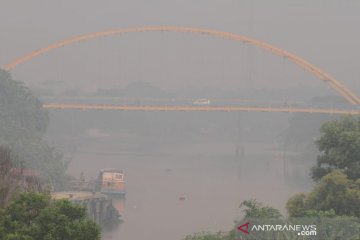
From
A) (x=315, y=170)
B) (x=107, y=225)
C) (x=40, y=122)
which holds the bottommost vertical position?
(x=107, y=225)

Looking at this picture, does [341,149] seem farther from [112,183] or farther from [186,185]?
[186,185]

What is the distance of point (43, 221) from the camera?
12.4 m

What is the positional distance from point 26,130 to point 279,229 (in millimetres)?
39734

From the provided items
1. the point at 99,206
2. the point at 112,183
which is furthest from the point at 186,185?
the point at 99,206

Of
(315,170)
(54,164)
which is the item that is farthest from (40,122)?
(315,170)

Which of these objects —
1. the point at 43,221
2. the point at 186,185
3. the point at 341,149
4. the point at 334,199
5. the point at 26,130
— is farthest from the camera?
the point at 186,185

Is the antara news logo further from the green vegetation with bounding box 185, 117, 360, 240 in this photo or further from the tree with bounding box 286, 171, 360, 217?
the tree with bounding box 286, 171, 360, 217

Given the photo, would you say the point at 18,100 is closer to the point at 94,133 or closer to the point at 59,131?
the point at 59,131

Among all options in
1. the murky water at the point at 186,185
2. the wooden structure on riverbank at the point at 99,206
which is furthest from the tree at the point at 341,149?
the wooden structure on riverbank at the point at 99,206

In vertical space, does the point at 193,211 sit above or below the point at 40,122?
below

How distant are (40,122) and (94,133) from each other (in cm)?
4886

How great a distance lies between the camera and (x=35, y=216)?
12758mm

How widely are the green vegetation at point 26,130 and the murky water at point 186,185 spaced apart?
4.45 meters

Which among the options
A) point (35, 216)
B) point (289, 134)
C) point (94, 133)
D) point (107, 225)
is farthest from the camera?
point (94, 133)
